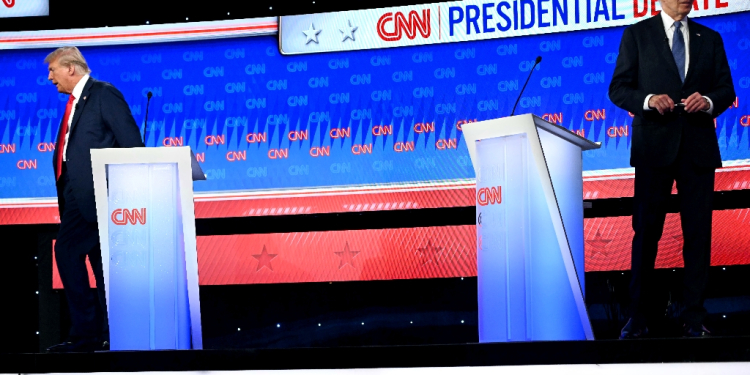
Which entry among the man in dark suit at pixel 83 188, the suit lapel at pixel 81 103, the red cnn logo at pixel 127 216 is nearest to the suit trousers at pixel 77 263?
the man in dark suit at pixel 83 188

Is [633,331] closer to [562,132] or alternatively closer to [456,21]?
[562,132]

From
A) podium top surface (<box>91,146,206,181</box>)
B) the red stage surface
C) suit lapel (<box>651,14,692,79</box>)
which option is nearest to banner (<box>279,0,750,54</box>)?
the red stage surface

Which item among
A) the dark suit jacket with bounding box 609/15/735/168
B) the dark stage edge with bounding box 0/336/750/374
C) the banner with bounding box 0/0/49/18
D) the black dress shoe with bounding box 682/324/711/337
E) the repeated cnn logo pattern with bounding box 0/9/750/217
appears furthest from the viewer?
the banner with bounding box 0/0/49/18

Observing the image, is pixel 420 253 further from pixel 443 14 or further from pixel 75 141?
pixel 75 141

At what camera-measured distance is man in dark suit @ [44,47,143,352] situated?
3287 mm

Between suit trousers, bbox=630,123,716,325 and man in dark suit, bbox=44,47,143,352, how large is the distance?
1.99 meters

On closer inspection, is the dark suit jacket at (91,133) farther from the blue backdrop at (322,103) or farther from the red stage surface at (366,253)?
the red stage surface at (366,253)

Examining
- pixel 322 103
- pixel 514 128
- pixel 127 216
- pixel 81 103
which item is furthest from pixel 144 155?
pixel 322 103

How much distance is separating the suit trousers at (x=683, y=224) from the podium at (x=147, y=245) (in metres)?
1.59

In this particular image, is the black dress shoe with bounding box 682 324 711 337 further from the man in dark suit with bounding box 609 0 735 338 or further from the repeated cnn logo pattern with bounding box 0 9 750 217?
the repeated cnn logo pattern with bounding box 0 9 750 217

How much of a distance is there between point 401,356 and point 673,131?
127cm

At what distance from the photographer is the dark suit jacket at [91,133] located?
3.29 meters

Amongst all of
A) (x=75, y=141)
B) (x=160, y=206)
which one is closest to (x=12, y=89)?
(x=75, y=141)

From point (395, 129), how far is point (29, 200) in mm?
2066
